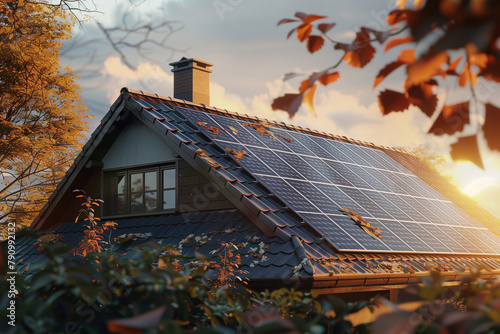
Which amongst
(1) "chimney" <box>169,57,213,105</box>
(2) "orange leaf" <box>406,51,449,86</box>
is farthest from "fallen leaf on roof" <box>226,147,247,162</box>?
(2) "orange leaf" <box>406,51,449,86</box>

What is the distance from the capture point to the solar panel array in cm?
1078

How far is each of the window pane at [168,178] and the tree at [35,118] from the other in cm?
1278

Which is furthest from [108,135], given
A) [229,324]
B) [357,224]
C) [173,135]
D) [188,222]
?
[229,324]

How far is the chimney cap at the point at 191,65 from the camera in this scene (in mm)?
16689

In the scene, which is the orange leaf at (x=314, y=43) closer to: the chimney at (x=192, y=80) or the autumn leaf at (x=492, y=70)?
the autumn leaf at (x=492, y=70)

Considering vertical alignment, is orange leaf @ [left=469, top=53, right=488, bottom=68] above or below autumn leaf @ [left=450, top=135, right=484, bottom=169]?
above

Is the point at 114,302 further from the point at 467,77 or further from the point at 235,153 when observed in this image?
Result: the point at 235,153

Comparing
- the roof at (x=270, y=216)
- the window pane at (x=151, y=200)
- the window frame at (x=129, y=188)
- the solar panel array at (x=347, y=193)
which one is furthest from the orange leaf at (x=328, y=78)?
the window pane at (x=151, y=200)

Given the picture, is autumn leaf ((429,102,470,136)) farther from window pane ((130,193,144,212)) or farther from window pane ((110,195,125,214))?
window pane ((110,195,125,214))

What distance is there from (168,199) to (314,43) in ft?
31.7

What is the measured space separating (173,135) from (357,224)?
393 centimetres

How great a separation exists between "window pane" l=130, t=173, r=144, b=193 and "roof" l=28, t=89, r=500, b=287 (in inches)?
27.3

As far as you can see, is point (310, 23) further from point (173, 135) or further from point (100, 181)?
point (100, 181)

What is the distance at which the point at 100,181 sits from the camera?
1391 cm
